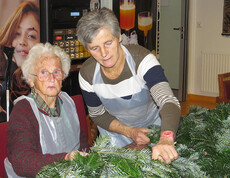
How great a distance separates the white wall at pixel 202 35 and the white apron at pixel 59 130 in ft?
14.6

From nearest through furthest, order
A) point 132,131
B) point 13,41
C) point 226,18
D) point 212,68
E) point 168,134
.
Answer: point 168,134
point 132,131
point 13,41
point 226,18
point 212,68

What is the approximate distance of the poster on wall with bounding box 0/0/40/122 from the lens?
127 inches

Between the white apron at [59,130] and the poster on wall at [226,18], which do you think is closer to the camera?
the white apron at [59,130]

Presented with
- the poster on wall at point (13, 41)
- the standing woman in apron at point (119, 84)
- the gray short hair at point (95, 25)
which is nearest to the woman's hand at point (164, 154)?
the standing woman in apron at point (119, 84)

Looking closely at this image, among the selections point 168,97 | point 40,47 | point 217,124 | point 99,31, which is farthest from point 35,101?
point 217,124

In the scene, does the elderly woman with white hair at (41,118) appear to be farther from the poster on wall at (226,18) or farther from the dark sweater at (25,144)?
the poster on wall at (226,18)

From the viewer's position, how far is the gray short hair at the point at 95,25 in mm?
1716

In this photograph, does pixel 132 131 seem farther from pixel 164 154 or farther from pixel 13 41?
pixel 13 41

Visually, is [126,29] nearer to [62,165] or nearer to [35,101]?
[35,101]

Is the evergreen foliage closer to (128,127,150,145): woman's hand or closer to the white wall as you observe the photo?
(128,127,150,145): woman's hand

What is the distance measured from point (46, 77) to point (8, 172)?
46cm

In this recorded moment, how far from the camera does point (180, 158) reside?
53.5 inches

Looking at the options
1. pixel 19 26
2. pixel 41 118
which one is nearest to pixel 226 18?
pixel 19 26

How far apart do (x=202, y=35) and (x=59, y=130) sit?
4.77 meters
